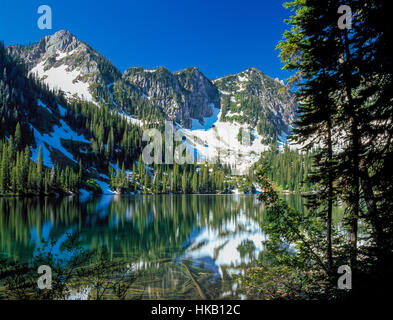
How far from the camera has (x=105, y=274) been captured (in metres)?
13.2

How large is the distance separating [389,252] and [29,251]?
22.6m

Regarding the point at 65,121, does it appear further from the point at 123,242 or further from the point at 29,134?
the point at 123,242

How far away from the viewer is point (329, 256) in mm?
8383

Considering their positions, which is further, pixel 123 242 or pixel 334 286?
pixel 123 242

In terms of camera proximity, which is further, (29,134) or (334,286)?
(29,134)

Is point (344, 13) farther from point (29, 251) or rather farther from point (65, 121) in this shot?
point (65, 121)
